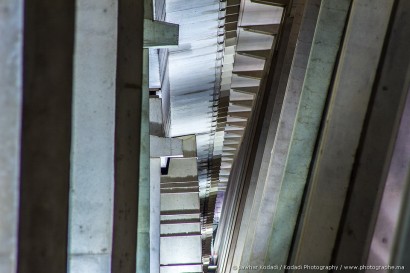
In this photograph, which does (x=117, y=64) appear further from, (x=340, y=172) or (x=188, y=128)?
(x=188, y=128)

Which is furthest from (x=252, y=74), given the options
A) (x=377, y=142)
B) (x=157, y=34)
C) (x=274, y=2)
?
(x=377, y=142)

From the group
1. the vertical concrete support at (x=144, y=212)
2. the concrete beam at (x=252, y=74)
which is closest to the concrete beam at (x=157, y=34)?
the vertical concrete support at (x=144, y=212)

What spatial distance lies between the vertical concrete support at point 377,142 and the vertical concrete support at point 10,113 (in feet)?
12.0

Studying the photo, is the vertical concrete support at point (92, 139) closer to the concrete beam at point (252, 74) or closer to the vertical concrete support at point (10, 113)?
the vertical concrete support at point (10, 113)

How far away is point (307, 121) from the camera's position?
838 cm

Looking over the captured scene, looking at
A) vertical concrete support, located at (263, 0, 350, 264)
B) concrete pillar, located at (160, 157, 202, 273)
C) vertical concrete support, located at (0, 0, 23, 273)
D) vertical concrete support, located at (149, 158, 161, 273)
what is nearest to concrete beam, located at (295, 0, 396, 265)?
vertical concrete support, located at (263, 0, 350, 264)

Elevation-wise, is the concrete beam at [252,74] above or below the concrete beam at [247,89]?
above

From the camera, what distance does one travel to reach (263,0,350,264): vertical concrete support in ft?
26.8

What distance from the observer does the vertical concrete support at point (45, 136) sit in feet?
12.4

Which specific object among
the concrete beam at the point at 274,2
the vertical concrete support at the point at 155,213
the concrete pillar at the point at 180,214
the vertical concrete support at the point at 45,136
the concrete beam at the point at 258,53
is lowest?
the concrete pillar at the point at 180,214

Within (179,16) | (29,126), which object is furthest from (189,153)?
(29,126)

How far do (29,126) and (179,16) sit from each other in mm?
6498

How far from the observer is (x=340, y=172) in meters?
6.70

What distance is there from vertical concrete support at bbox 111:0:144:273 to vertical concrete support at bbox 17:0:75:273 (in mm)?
2012
